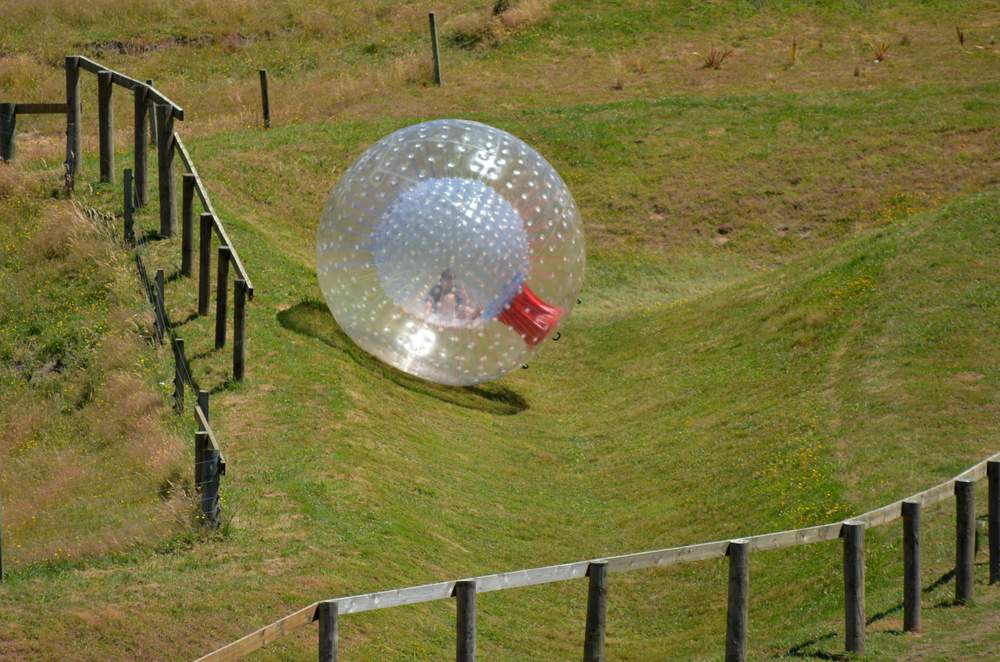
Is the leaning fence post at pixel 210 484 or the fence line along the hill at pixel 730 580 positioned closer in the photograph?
the fence line along the hill at pixel 730 580

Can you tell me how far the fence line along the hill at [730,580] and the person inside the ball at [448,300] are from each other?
5.98 meters

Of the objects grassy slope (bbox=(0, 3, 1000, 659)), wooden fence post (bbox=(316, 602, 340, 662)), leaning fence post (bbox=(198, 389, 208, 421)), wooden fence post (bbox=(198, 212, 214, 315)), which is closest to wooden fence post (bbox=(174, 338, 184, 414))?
grassy slope (bbox=(0, 3, 1000, 659))

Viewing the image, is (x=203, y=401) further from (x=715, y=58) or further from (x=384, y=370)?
(x=715, y=58)

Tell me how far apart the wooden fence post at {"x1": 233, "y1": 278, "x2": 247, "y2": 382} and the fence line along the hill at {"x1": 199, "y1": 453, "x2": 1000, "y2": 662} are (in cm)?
731

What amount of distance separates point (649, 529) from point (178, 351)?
19.2 ft

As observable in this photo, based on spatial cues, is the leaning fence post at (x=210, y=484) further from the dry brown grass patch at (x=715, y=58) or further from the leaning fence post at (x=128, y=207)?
the dry brown grass patch at (x=715, y=58)

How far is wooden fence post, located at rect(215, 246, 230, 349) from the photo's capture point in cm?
1839

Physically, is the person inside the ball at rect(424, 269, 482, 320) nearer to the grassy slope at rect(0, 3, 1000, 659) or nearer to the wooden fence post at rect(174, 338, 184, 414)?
the grassy slope at rect(0, 3, 1000, 659)

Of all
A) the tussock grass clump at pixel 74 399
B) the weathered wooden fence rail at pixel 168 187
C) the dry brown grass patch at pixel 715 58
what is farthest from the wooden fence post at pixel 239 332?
the dry brown grass patch at pixel 715 58

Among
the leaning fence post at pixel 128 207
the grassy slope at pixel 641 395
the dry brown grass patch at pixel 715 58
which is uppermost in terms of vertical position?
the dry brown grass patch at pixel 715 58

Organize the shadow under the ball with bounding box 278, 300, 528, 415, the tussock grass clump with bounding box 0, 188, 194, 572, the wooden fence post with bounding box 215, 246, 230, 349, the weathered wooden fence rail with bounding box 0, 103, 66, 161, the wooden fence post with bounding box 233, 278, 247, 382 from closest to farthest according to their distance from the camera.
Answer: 1. the tussock grass clump with bounding box 0, 188, 194, 572
2. the wooden fence post with bounding box 233, 278, 247, 382
3. the wooden fence post with bounding box 215, 246, 230, 349
4. the shadow under the ball with bounding box 278, 300, 528, 415
5. the weathered wooden fence rail with bounding box 0, 103, 66, 161

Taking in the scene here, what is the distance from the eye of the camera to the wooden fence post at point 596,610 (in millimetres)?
10266

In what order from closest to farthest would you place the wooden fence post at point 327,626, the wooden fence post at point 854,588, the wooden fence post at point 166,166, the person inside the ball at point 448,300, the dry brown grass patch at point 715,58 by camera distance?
the wooden fence post at point 327,626, the wooden fence post at point 854,588, the person inside the ball at point 448,300, the wooden fence post at point 166,166, the dry brown grass patch at point 715,58

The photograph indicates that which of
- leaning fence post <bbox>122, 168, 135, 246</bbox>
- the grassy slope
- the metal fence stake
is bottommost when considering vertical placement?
the grassy slope
